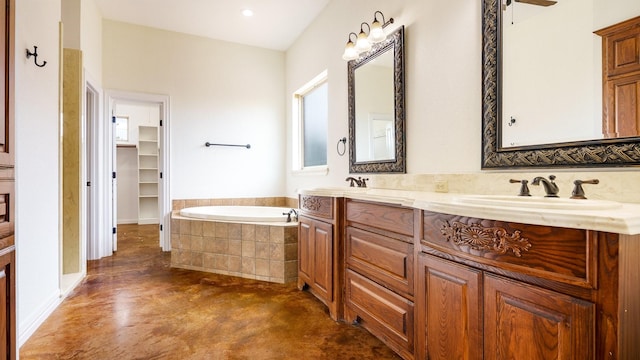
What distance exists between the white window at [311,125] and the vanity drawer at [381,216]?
1478mm

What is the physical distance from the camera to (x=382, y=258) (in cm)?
170

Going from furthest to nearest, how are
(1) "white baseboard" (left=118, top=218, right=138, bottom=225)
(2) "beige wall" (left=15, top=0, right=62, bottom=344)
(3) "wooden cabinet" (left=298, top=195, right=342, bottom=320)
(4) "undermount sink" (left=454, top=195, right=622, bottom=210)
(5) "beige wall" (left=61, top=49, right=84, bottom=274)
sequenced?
(1) "white baseboard" (left=118, top=218, right=138, bottom=225) → (5) "beige wall" (left=61, top=49, right=84, bottom=274) → (3) "wooden cabinet" (left=298, top=195, right=342, bottom=320) → (2) "beige wall" (left=15, top=0, right=62, bottom=344) → (4) "undermount sink" (left=454, top=195, right=622, bottom=210)

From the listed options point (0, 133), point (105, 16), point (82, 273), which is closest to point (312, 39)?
point (105, 16)

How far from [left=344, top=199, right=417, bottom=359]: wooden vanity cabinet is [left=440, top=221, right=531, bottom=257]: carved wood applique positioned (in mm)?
261

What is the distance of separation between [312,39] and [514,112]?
8.98 feet

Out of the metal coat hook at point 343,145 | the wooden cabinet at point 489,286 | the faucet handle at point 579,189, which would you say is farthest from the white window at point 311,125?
the faucet handle at point 579,189

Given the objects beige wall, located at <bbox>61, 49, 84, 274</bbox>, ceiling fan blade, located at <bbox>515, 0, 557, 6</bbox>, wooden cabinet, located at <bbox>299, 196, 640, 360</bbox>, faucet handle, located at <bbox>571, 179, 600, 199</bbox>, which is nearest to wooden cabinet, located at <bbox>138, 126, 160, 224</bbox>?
beige wall, located at <bbox>61, 49, 84, 274</bbox>

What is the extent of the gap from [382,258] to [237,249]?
184cm

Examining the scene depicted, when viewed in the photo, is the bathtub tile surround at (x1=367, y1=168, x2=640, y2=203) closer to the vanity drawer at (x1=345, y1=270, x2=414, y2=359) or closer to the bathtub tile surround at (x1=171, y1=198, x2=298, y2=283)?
the vanity drawer at (x1=345, y1=270, x2=414, y2=359)

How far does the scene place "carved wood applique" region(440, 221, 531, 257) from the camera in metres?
0.97

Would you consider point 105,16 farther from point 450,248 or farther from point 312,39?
point 450,248

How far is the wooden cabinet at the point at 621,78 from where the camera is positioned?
1.12 meters

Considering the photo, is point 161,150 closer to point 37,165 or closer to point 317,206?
point 37,165

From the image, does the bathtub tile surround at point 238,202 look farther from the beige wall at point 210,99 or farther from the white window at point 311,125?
the white window at point 311,125
